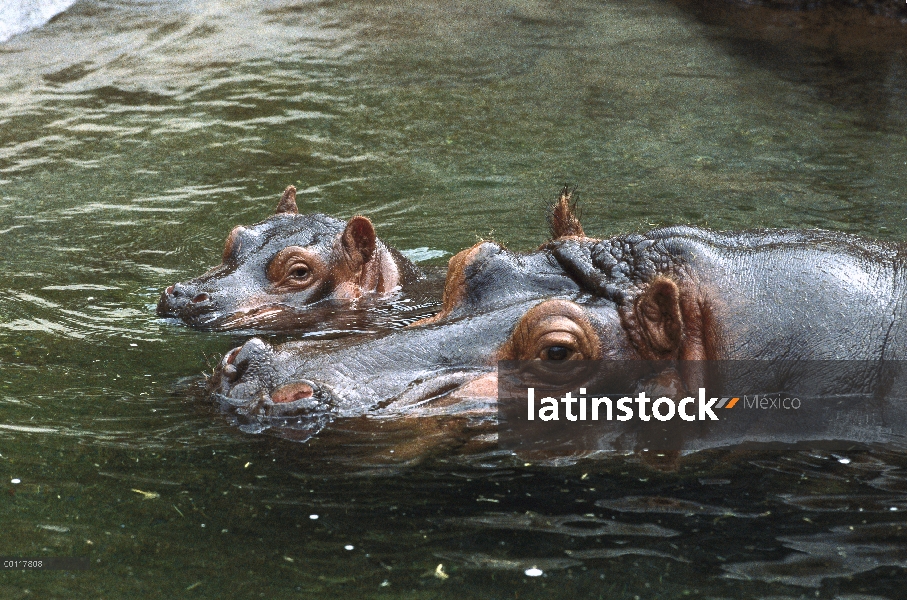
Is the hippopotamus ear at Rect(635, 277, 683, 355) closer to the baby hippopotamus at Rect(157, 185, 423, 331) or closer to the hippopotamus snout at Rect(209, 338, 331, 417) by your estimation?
the hippopotamus snout at Rect(209, 338, 331, 417)

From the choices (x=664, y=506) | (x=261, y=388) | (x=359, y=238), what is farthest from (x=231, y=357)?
(x=359, y=238)

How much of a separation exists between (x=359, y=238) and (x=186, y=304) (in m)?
1.14

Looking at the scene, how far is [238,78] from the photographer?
42.1 ft

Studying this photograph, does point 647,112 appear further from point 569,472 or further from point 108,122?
point 569,472

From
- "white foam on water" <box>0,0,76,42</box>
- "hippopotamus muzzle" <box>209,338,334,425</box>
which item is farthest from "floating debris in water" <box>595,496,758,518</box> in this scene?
"white foam on water" <box>0,0,76,42</box>

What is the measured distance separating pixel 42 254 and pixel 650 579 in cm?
572

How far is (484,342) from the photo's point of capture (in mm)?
4699

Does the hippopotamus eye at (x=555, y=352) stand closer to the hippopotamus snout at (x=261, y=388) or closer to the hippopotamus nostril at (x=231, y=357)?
the hippopotamus snout at (x=261, y=388)

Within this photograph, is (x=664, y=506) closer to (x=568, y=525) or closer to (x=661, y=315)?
(x=568, y=525)

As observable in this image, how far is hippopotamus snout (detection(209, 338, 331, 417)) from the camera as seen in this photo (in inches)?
180

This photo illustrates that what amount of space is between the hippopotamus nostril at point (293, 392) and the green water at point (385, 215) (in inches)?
6.3

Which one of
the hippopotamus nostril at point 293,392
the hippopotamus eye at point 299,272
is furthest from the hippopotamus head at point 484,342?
the hippopotamus eye at point 299,272

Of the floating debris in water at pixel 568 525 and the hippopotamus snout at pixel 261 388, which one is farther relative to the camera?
the hippopotamus snout at pixel 261 388

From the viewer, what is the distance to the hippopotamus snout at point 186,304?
23.6 feet
